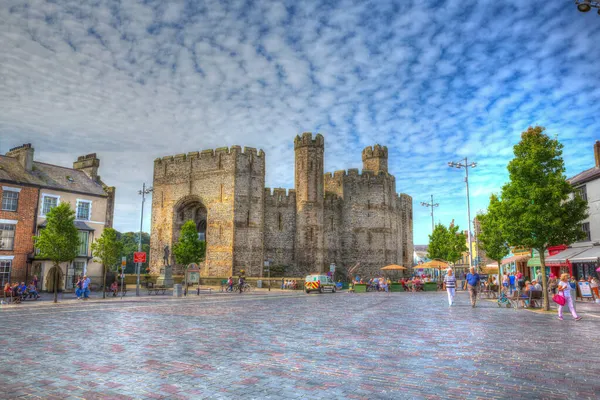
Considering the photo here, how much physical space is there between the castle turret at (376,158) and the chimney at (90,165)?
31.0 metres

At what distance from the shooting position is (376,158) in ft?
175

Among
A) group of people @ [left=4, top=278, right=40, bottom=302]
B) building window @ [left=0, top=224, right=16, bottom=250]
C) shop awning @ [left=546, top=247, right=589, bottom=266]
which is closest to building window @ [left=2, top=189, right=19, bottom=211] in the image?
building window @ [left=0, top=224, right=16, bottom=250]

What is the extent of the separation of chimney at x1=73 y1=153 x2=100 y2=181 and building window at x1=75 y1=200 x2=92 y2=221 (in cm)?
438

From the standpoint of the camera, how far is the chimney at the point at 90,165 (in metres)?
35.2

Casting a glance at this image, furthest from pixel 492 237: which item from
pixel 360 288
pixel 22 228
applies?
pixel 22 228

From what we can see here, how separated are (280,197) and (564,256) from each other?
91.9ft

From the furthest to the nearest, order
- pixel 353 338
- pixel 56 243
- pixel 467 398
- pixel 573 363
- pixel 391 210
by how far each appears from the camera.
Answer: pixel 391 210 < pixel 56 243 < pixel 353 338 < pixel 573 363 < pixel 467 398

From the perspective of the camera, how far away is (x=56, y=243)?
21547 millimetres

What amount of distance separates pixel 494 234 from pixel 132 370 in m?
25.9

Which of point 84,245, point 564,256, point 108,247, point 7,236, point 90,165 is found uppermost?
point 90,165

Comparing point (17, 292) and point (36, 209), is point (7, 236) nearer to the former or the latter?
point (36, 209)

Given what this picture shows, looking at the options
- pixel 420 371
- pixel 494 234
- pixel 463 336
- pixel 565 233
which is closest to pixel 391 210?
pixel 494 234

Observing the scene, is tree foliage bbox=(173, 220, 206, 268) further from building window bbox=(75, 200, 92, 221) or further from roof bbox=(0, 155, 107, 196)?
building window bbox=(75, 200, 92, 221)

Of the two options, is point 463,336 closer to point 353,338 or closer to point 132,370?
point 353,338
